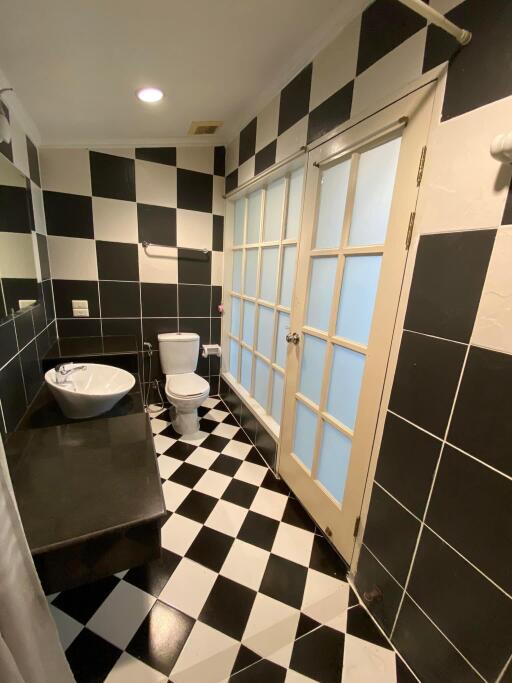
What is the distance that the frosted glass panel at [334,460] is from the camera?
4.36ft

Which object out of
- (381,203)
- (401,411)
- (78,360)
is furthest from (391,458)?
(78,360)

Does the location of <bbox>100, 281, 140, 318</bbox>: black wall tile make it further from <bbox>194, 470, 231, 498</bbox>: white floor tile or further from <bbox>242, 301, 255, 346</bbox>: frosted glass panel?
<bbox>194, 470, 231, 498</bbox>: white floor tile

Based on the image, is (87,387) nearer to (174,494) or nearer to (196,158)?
(174,494)

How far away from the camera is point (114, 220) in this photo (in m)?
2.18

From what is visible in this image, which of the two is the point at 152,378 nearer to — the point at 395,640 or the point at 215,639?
the point at 215,639

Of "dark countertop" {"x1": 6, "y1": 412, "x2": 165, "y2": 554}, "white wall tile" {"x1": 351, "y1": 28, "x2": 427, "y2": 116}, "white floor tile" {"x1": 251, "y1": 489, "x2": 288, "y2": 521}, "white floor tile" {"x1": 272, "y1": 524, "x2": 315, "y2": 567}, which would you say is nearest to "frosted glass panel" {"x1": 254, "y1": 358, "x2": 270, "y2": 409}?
"white floor tile" {"x1": 251, "y1": 489, "x2": 288, "y2": 521}

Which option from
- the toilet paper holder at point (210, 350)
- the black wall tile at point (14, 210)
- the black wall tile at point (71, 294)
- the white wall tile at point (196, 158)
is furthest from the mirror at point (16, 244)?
the toilet paper holder at point (210, 350)

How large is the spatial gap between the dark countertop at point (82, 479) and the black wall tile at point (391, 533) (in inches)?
31.5

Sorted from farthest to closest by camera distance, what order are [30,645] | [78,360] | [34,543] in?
[78,360] → [34,543] → [30,645]

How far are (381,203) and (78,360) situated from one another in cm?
177

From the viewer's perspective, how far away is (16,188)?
4.66 ft

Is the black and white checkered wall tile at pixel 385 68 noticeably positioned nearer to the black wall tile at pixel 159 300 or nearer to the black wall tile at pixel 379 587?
the black wall tile at pixel 159 300

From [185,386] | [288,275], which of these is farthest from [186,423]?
[288,275]

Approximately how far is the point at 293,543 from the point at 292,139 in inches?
81.9
